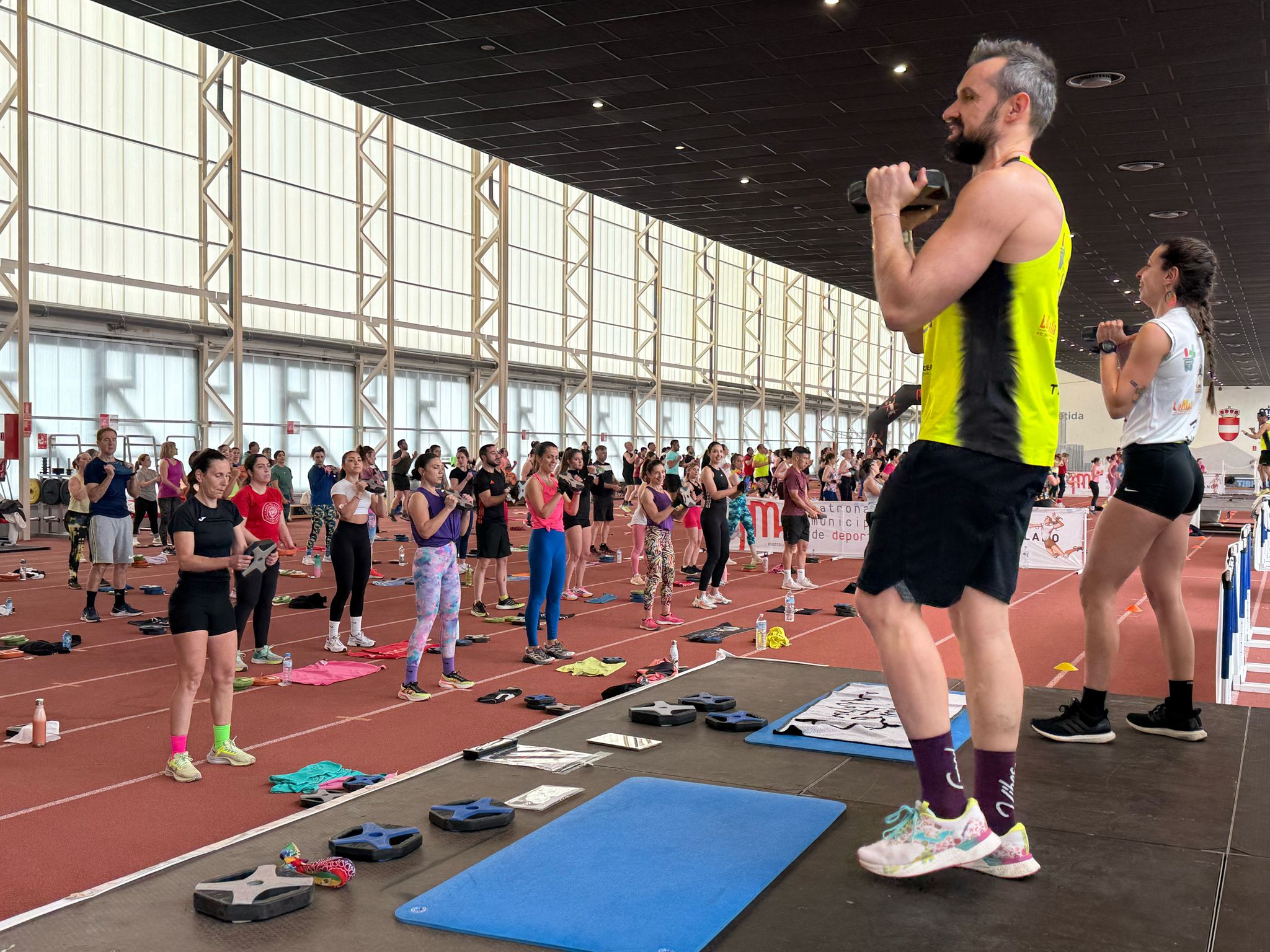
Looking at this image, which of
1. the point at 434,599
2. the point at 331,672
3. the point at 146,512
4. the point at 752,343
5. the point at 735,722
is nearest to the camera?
the point at 735,722

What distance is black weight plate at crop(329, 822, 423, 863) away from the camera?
2.77m

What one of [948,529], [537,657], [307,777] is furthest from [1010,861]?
[537,657]

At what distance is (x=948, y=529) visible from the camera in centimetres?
260

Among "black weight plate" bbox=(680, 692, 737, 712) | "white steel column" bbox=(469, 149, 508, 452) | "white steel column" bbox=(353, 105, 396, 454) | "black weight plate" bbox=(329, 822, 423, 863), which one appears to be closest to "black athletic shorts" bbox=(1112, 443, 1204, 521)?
"black weight plate" bbox=(680, 692, 737, 712)

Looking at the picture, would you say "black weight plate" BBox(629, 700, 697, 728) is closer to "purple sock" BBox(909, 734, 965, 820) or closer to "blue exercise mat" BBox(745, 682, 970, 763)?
"blue exercise mat" BBox(745, 682, 970, 763)

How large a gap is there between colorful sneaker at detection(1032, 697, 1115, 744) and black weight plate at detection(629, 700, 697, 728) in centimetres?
128

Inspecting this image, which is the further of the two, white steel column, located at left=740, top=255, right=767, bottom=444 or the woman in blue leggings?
white steel column, located at left=740, top=255, right=767, bottom=444

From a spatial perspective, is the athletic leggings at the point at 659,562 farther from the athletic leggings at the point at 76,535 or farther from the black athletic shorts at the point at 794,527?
the athletic leggings at the point at 76,535

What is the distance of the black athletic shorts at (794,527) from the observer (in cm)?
1455

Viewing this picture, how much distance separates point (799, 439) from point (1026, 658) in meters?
37.4

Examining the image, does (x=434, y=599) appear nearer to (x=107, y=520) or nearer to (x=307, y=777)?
(x=307, y=777)

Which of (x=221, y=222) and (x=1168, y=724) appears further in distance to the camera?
(x=221, y=222)

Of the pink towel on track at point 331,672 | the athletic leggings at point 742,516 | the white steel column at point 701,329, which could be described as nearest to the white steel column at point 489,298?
the white steel column at point 701,329

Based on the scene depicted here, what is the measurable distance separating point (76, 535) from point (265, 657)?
5406mm
